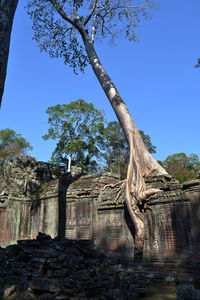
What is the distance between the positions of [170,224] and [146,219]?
3.25 feet

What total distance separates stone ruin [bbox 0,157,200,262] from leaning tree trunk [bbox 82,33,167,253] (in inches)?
13.9

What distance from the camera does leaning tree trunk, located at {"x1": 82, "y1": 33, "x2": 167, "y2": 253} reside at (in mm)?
8930

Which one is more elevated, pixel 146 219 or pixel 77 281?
pixel 146 219

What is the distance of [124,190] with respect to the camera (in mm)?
10148

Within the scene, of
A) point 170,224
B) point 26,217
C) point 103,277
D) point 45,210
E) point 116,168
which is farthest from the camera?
point 116,168

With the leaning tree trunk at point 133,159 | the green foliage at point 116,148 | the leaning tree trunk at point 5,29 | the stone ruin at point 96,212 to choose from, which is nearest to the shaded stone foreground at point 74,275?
the stone ruin at point 96,212

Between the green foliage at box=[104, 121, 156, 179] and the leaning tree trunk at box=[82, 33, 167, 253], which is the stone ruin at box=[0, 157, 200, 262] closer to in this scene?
the leaning tree trunk at box=[82, 33, 167, 253]

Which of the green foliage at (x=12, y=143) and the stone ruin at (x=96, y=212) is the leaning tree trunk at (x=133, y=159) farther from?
the green foliage at (x=12, y=143)

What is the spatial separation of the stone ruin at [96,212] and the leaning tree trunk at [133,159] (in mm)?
352

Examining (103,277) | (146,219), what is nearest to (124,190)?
(146,219)

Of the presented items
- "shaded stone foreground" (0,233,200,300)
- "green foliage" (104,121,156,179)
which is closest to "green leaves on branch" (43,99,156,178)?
"green foliage" (104,121,156,179)

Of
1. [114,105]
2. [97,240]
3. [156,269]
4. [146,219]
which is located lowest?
[156,269]

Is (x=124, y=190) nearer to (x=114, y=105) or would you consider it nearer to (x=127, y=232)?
(x=127, y=232)

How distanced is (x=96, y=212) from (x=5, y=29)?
808 centimetres
